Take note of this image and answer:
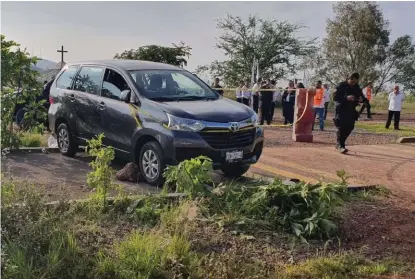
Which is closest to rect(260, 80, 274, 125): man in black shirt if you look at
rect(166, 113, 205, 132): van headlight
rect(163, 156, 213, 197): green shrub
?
rect(166, 113, 205, 132): van headlight

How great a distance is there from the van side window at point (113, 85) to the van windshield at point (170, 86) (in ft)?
0.66

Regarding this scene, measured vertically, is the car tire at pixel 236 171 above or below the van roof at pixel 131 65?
below

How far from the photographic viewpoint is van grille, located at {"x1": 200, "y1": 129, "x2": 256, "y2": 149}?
22.8ft

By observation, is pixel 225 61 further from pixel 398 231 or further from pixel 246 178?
pixel 398 231

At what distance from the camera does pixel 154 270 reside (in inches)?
162

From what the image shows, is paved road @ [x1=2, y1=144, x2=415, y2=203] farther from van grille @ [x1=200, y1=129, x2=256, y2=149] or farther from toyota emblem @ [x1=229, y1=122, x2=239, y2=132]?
toyota emblem @ [x1=229, y1=122, x2=239, y2=132]

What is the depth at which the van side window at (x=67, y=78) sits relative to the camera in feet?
29.5

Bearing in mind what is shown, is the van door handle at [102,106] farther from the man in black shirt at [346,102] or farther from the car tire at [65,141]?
the man in black shirt at [346,102]

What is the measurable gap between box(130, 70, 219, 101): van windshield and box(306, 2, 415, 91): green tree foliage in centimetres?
3152

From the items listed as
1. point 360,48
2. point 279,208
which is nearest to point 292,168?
point 279,208

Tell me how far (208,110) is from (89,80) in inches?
92.2

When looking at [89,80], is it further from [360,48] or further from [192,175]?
[360,48]

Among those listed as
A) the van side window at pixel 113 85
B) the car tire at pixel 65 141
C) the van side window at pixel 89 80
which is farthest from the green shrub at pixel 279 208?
the car tire at pixel 65 141

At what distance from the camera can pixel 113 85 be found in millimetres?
7953
